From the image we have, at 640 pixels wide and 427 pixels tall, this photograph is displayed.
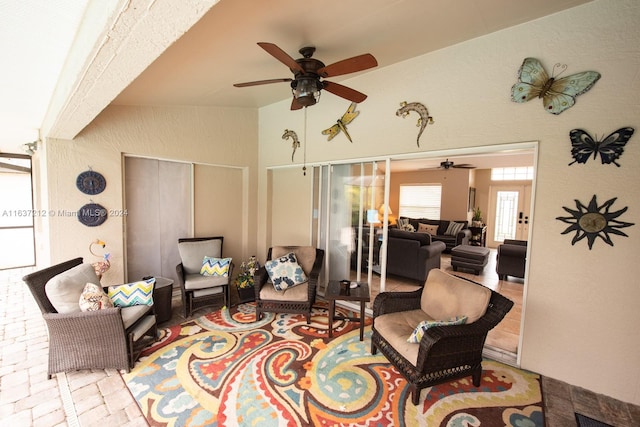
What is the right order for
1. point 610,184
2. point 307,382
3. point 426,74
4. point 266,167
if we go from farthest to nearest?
point 266,167 → point 426,74 → point 307,382 → point 610,184

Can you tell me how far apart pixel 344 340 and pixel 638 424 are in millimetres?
2291

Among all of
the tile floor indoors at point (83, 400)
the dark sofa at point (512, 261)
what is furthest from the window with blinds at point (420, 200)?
the tile floor indoors at point (83, 400)

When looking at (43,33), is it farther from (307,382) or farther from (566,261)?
(566,261)

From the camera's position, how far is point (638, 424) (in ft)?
6.25

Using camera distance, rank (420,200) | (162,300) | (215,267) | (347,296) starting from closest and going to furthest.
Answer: (347,296)
(162,300)
(215,267)
(420,200)

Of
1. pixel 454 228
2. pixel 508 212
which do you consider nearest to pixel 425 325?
pixel 454 228

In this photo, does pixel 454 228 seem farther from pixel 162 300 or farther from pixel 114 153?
pixel 114 153

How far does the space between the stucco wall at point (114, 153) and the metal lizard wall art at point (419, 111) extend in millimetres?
2892

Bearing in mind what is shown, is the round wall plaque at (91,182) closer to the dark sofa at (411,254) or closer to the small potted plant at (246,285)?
the small potted plant at (246,285)

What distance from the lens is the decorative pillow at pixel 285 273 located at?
3.44 meters

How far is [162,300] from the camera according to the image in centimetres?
319

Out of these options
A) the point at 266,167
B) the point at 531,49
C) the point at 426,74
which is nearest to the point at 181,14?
the point at 426,74

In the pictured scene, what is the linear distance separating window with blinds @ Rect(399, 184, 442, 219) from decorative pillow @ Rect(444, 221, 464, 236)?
1197 millimetres

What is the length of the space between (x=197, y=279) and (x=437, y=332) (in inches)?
117
